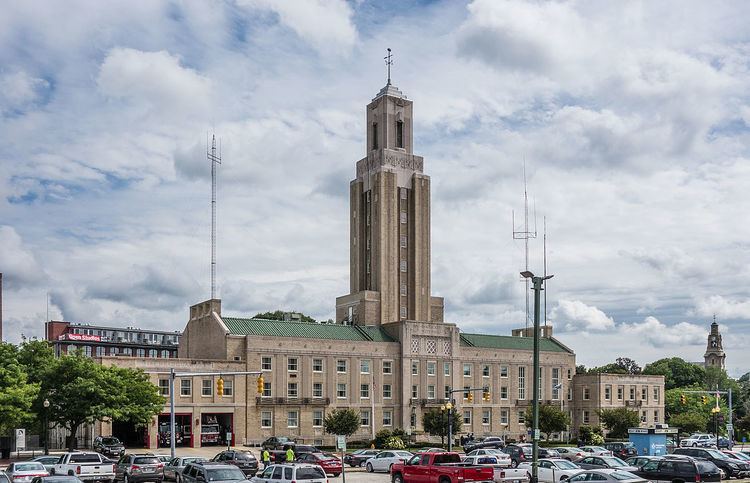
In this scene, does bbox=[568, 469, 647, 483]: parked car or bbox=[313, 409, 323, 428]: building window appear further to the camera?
bbox=[313, 409, 323, 428]: building window

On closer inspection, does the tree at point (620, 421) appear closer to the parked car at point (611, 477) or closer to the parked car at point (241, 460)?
the parked car at point (241, 460)

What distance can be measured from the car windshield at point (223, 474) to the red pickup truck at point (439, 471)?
35.9 ft

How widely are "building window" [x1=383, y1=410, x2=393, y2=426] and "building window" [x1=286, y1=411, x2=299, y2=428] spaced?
440 inches

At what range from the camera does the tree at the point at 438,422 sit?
94.8 meters

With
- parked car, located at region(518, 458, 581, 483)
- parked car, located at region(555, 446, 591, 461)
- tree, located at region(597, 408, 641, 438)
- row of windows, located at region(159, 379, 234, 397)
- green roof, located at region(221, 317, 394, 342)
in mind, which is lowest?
tree, located at region(597, 408, 641, 438)

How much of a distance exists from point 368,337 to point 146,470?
55.0 meters

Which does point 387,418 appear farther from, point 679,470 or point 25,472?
point 25,472

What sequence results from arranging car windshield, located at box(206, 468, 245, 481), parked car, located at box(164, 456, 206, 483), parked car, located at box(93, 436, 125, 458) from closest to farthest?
car windshield, located at box(206, 468, 245, 481), parked car, located at box(164, 456, 206, 483), parked car, located at box(93, 436, 125, 458)

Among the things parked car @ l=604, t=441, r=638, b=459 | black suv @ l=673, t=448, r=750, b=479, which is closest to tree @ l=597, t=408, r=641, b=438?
parked car @ l=604, t=441, r=638, b=459

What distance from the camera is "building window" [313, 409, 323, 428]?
9481 cm

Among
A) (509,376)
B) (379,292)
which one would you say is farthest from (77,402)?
(509,376)

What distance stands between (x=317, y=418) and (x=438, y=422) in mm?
12366

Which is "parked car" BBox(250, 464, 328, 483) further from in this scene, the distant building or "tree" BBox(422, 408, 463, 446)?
the distant building

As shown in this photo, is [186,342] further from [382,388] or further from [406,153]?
[406,153]
